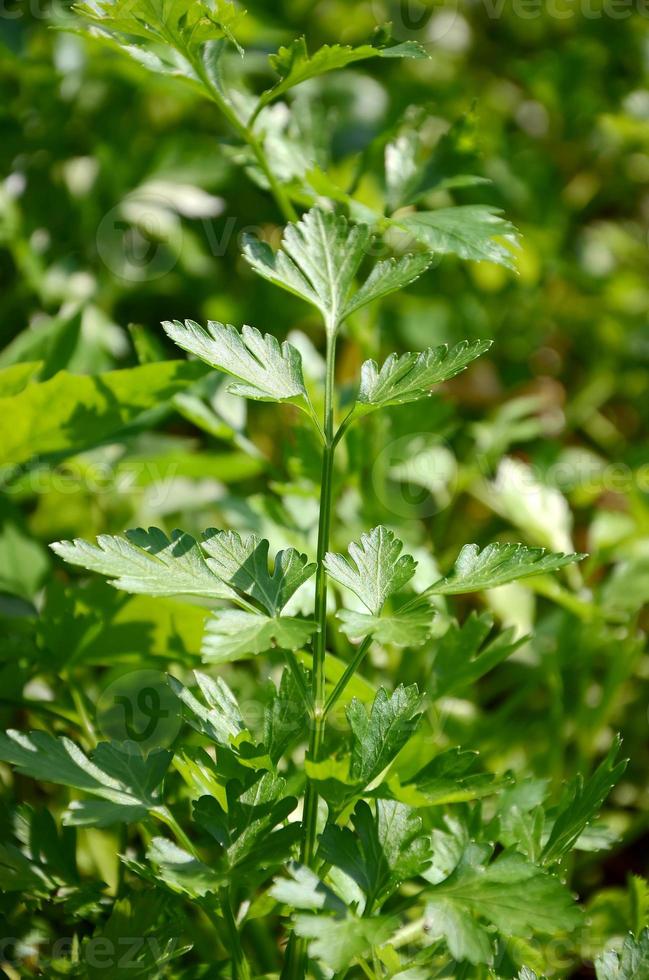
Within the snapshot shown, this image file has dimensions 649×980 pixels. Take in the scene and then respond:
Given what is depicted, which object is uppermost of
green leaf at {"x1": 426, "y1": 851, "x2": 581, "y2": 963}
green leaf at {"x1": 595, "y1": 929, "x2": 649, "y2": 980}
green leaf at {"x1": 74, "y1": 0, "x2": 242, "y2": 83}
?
green leaf at {"x1": 74, "y1": 0, "x2": 242, "y2": 83}

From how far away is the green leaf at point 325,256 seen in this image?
0.77 meters

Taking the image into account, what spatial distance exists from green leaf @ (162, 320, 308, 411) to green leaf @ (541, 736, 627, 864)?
13.3 inches

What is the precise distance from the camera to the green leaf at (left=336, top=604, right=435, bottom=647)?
0.60 meters

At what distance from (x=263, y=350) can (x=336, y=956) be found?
41cm

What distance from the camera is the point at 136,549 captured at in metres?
0.65

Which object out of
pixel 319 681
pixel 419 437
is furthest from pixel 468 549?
pixel 419 437

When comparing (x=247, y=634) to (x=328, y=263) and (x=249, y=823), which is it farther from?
(x=328, y=263)

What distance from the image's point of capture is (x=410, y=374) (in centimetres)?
70

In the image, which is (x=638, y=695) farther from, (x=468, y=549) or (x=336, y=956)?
(x=336, y=956)

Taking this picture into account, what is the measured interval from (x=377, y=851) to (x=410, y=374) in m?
0.34

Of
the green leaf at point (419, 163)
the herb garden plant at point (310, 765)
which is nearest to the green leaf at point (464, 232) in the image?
the herb garden plant at point (310, 765)

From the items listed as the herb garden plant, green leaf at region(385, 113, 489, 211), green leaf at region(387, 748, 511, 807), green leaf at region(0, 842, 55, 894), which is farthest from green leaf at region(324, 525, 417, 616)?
green leaf at region(385, 113, 489, 211)

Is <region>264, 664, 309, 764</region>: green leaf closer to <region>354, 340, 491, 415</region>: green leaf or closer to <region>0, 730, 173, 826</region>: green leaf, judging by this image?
<region>0, 730, 173, 826</region>: green leaf

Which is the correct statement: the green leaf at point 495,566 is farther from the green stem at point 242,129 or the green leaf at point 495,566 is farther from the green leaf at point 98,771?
the green stem at point 242,129
